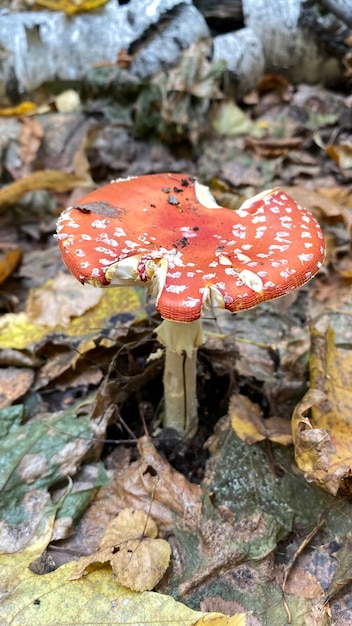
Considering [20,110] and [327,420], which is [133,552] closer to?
[327,420]

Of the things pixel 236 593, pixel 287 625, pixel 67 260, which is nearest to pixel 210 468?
pixel 236 593

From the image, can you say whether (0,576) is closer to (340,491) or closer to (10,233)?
(340,491)

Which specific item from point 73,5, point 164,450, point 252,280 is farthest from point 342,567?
point 73,5

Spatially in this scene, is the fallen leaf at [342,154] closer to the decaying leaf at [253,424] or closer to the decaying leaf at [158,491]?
the decaying leaf at [253,424]

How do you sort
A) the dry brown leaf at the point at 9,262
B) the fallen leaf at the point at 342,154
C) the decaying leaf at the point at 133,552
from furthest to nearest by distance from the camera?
1. the fallen leaf at the point at 342,154
2. the dry brown leaf at the point at 9,262
3. the decaying leaf at the point at 133,552

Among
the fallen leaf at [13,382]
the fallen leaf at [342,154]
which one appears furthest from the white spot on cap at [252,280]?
the fallen leaf at [342,154]
